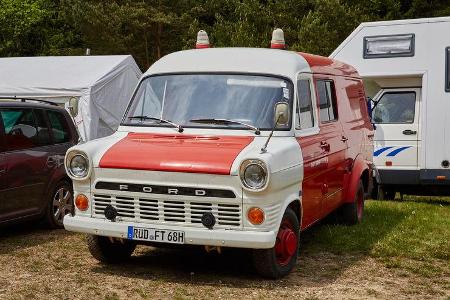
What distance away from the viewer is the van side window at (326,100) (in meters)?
8.06

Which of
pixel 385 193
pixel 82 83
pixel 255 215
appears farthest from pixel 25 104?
pixel 385 193

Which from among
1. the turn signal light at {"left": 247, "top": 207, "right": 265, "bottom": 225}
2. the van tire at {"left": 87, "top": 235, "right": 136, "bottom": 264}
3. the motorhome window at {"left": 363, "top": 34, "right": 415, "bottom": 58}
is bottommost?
the van tire at {"left": 87, "top": 235, "right": 136, "bottom": 264}

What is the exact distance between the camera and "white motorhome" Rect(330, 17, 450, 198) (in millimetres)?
12102

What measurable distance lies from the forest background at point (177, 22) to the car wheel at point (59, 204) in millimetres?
22231

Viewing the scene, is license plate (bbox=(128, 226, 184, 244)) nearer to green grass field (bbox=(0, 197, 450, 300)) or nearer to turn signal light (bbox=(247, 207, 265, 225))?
green grass field (bbox=(0, 197, 450, 300))

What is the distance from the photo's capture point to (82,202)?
6637 mm

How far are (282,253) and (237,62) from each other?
2141 mm

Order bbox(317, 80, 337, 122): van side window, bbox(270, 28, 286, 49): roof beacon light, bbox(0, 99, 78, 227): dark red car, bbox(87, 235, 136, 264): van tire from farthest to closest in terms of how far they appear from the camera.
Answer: bbox(270, 28, 286, 49): roof beacon light, bbox(0, 99, 78, 227): dark red car, bbox(317, 80, 337, 122): van side window, bbox(87, 235, 136, 264): van tire

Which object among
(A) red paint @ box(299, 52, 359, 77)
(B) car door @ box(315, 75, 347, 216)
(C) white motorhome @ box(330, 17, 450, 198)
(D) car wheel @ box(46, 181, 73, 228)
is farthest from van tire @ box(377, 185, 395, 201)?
(D) car wheel @ box(46, 181, 73, 228)

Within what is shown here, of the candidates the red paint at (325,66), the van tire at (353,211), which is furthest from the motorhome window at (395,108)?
the van tire at (353,211)

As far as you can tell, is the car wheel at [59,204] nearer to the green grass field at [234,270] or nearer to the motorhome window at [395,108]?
the green grass field at [234,270]

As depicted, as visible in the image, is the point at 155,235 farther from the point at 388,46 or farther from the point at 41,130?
the point at 388,46

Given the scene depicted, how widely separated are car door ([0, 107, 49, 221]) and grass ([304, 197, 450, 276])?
135 inches

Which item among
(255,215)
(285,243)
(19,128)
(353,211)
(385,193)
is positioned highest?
(19,128)
